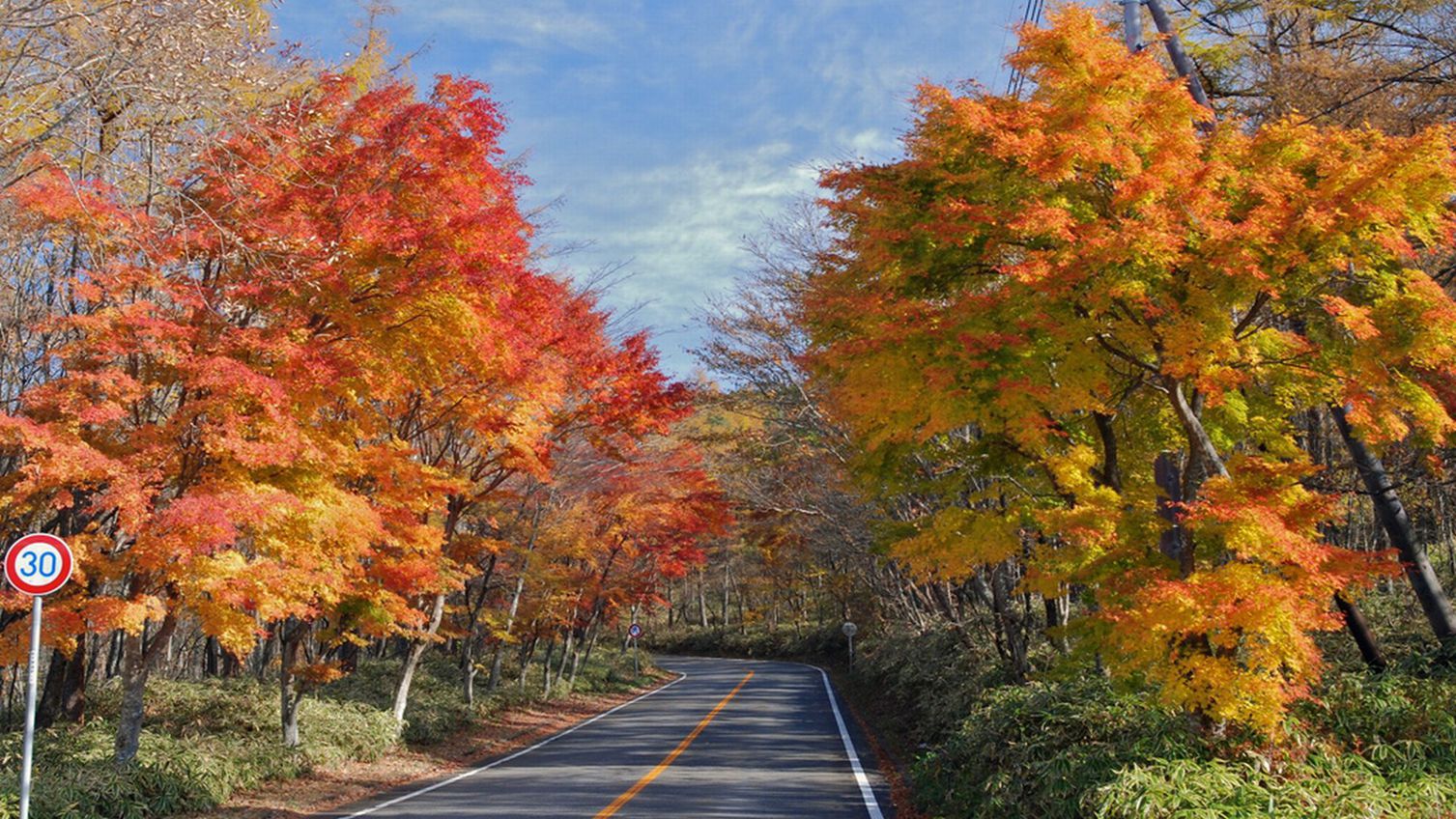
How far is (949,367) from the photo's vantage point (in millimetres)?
8539

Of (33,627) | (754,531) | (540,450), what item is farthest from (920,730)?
(754,531)

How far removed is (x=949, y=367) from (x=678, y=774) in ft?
26.6

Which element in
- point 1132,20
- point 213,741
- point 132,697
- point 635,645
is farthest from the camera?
point 635,645

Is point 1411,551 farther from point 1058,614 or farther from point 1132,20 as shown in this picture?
point 1132,20

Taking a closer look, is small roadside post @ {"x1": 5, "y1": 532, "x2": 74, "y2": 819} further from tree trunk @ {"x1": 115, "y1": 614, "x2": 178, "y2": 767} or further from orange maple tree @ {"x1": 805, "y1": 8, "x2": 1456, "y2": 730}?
orange maple tree @ {"x1": 805, "y1": 8, "x2": 1456, "y2": 730}

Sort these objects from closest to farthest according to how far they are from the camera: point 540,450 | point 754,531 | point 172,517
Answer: point 172,517
point 540,450
point 754,531

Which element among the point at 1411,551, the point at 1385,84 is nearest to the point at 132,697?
the point at 1411,551

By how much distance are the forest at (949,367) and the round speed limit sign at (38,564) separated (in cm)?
136

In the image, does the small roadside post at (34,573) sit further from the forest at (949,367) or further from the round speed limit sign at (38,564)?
the forest at (949,367)

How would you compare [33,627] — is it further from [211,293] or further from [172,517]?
[211,293]

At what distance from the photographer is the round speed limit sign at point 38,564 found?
24.6 feet

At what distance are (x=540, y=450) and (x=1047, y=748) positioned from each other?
995 centimetres

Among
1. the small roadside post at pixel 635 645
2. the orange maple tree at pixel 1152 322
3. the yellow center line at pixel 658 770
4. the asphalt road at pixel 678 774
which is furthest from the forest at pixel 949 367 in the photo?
the small roadside post at pixel 635 645

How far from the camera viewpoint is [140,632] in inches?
419
